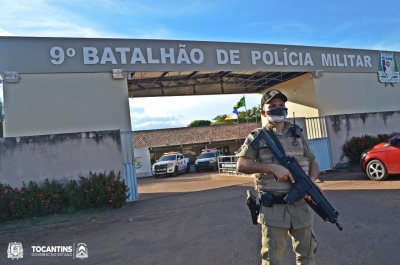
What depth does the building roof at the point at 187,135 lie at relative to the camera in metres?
33.0

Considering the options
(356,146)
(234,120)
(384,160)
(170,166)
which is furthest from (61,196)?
(234,120)

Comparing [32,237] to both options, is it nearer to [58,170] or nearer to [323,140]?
[58,170]

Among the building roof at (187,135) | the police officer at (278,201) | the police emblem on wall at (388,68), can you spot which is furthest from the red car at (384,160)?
the building roof at (187,135)

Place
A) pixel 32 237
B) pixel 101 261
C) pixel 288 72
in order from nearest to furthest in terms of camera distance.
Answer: pixel 101 261, pixel 32 237, pixel 288 72

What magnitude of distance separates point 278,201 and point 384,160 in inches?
316

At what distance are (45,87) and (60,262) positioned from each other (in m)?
7.09

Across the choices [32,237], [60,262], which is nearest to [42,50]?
[32,237]

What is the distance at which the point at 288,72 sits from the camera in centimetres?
1465

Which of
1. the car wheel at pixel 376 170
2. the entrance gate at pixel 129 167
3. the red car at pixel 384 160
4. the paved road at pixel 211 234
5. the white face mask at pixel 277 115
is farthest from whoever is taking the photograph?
the entrance gate at pixel 129 167

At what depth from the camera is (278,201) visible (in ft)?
9.23

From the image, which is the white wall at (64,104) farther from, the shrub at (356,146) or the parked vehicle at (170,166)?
the parked vehicle at (170,166)

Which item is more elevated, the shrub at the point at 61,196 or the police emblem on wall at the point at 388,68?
the police emblem on wall at the point at 388,68

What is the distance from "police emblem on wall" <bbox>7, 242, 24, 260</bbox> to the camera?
221 inches

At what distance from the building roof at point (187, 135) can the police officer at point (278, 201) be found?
2969 cm
